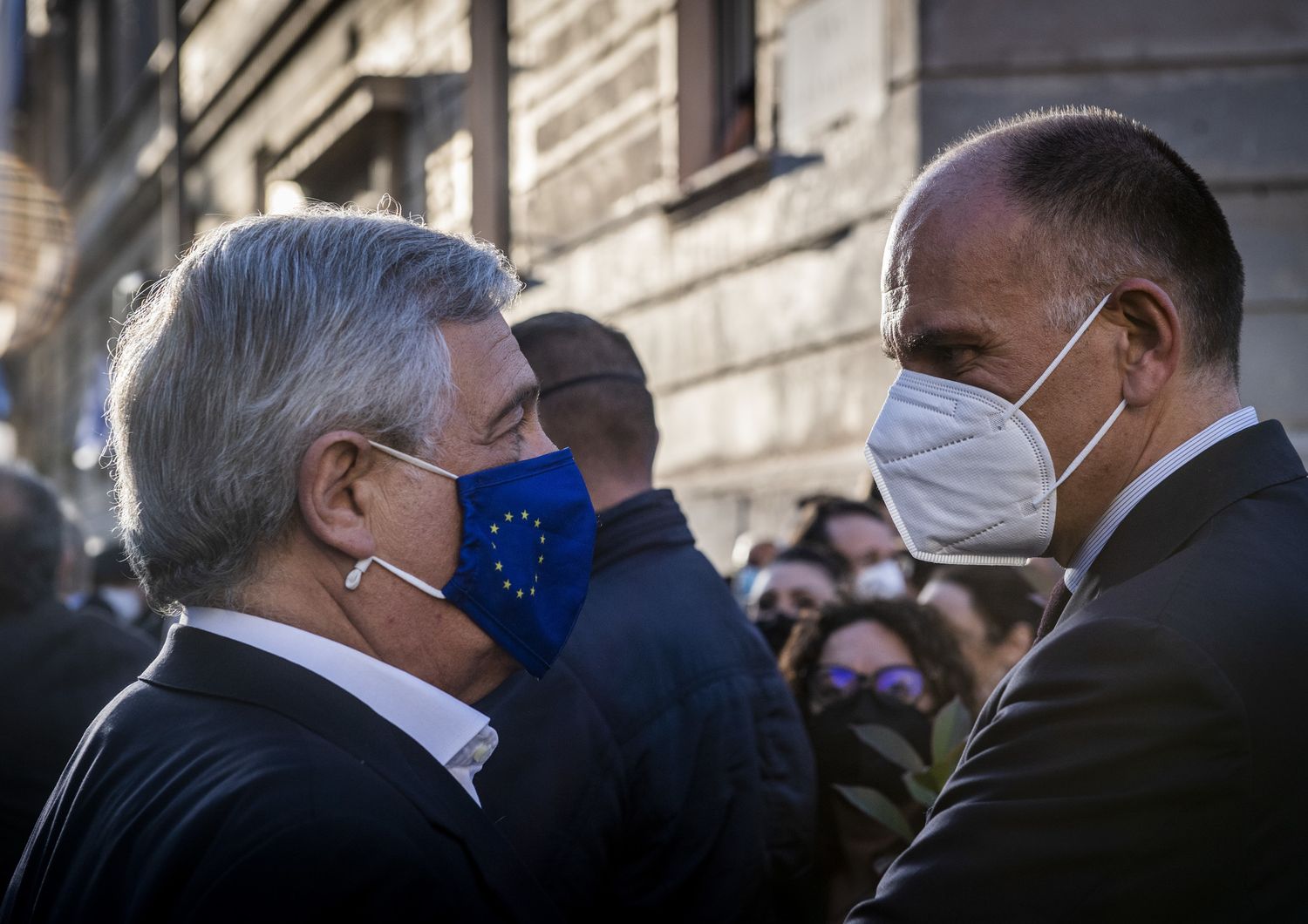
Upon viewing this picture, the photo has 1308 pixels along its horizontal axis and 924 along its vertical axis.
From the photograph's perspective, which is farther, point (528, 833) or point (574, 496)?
point (528, 833)

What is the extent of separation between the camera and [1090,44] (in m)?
6.80

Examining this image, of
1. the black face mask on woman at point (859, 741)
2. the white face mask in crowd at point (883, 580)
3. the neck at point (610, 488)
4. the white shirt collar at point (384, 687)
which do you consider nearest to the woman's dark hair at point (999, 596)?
the white face mask in crowd at point (883, 580)

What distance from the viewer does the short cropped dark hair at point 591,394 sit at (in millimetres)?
3465

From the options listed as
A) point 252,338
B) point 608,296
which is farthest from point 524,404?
point 608,296

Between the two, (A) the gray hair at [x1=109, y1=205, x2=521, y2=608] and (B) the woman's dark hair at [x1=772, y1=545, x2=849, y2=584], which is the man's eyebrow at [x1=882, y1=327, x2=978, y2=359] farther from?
(B) the woman's dark hair at [x1=772, y1=545, x2=849, y2=584]

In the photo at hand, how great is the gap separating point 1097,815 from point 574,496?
35.6 inches

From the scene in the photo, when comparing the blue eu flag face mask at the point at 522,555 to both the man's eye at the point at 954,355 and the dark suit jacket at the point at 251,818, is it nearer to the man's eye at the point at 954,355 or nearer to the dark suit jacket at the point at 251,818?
the dark suit jacket at the point at 251,818

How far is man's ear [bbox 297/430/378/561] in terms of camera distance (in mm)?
1943

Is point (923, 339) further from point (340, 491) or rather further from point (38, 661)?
point (38, 661)

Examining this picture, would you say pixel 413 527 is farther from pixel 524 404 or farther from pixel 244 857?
pixel 244 857

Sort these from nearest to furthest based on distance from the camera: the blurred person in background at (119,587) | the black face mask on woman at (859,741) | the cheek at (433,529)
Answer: the cheek at (433,529)
the black face mask on woman at (859,741)
the blurred person in background at (119,587)

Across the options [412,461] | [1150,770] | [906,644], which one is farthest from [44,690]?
[1150,770]

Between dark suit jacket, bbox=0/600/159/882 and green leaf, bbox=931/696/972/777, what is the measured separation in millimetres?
1882

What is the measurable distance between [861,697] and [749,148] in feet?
16.8
